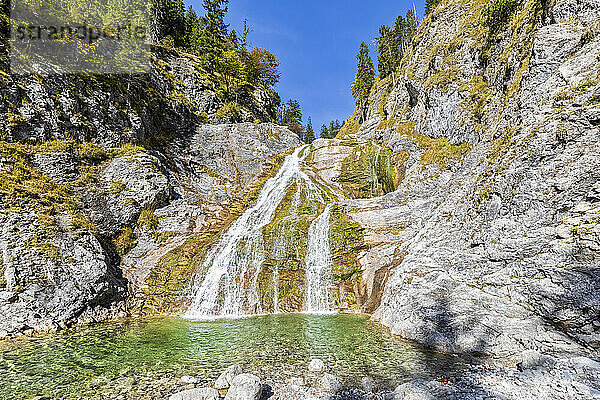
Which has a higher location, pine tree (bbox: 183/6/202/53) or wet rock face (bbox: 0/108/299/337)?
pine tree (bbox: 183/6/202/53)

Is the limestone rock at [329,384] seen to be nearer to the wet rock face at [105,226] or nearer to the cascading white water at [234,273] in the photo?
the cascading white water at [234,273]

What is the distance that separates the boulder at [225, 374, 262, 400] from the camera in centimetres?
519

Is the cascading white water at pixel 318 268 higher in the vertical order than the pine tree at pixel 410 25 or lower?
lower

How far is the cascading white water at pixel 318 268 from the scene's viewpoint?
47.7ft

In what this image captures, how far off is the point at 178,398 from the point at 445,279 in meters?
8.37

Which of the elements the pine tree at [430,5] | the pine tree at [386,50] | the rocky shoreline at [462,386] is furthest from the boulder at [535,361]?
the pine tree at [386,50]

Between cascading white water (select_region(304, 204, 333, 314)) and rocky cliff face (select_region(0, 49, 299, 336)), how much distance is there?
672 centimetres

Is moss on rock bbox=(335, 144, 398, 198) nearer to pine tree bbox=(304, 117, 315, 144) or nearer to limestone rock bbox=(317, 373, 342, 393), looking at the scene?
limestone rock bbox=(317, 373, 342, 393)

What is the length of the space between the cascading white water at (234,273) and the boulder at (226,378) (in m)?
7.65

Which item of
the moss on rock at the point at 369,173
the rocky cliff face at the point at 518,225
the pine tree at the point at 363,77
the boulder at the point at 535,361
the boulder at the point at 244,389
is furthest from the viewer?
the pine tree at the point at 363,77

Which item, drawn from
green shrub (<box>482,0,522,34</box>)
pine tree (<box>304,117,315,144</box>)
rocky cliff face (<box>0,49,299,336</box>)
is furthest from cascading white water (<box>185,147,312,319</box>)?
pine tree (<box>304,117,315,144</box>)

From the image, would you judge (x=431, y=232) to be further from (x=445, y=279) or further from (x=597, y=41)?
(x=597, y=41)

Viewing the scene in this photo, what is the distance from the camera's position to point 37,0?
20.2 meters

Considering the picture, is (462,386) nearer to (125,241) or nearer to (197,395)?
(197,395)
